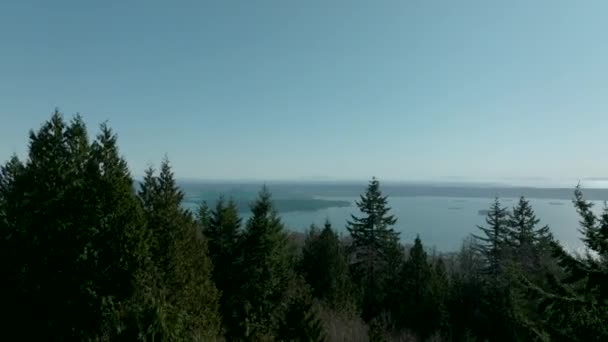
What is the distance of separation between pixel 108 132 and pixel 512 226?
121 feet

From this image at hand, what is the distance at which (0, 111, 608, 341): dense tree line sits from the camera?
31.8 ft

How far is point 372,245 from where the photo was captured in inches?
1666

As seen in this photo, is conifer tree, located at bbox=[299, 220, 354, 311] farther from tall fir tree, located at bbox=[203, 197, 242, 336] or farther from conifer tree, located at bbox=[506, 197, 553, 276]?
conifer tree, located at bbox=[506, 197, 553, 276]

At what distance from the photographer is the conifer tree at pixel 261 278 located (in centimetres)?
2584

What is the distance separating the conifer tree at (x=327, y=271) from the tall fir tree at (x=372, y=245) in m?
5.36

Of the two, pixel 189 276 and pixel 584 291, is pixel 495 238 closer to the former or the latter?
pixel 189 276

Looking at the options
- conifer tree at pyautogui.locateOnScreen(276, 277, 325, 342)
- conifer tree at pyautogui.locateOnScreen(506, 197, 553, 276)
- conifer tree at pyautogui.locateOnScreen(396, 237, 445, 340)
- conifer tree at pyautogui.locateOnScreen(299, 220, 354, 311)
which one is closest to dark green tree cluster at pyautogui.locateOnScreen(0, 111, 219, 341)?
conifer tree at pyautogui.locateOnScreen(276, 277, 325, 342)

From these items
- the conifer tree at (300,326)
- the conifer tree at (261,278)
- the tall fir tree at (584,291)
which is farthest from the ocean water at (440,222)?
the tall fir tree at (584,291)

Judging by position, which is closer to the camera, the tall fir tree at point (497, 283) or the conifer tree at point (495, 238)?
the tall fir tree at point (497, 283)

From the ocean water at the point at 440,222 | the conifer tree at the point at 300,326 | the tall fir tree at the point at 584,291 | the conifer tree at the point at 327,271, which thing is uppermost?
the tall fir tree at the point at 584,291

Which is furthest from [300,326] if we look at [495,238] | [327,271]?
Result: [495,238]

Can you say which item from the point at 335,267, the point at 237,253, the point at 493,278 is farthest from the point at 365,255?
the point at 237,253

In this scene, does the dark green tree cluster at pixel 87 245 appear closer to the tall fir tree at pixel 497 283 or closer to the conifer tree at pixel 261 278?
the conifer tree at pixel 261 278

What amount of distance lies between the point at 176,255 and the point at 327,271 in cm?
2007
